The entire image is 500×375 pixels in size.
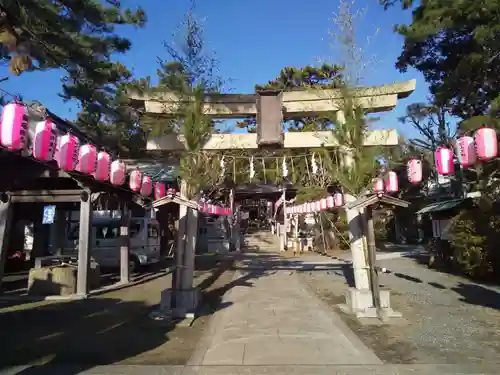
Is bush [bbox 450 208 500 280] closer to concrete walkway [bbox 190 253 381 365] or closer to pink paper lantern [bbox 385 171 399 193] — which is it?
pink paper lantern [bbox 385 171 399 193]

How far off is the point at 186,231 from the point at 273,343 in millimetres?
3720

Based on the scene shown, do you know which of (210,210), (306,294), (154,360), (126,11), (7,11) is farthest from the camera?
(210,210)

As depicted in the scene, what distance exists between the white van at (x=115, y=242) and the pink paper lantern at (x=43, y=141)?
962 cm

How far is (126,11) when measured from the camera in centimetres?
1383

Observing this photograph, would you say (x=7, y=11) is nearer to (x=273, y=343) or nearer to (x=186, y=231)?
(x=186, y=231)

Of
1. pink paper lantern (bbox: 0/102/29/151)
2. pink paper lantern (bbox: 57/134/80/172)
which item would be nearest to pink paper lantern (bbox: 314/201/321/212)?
pink paper lantern (bbox: 57/134/80/172)

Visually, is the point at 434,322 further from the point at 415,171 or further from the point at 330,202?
the point at 330,202

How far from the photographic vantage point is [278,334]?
704 cm

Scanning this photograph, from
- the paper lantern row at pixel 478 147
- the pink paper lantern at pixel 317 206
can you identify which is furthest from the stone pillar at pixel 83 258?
the pink paper lantern at pixel 317 206

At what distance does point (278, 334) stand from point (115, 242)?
417 inches

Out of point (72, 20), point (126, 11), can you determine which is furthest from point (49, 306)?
point (126, 11)

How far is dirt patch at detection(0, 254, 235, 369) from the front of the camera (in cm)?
584

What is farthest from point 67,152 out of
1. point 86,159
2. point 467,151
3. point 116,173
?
point 467,151

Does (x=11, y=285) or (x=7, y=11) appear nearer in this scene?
(x=7, y=11)
